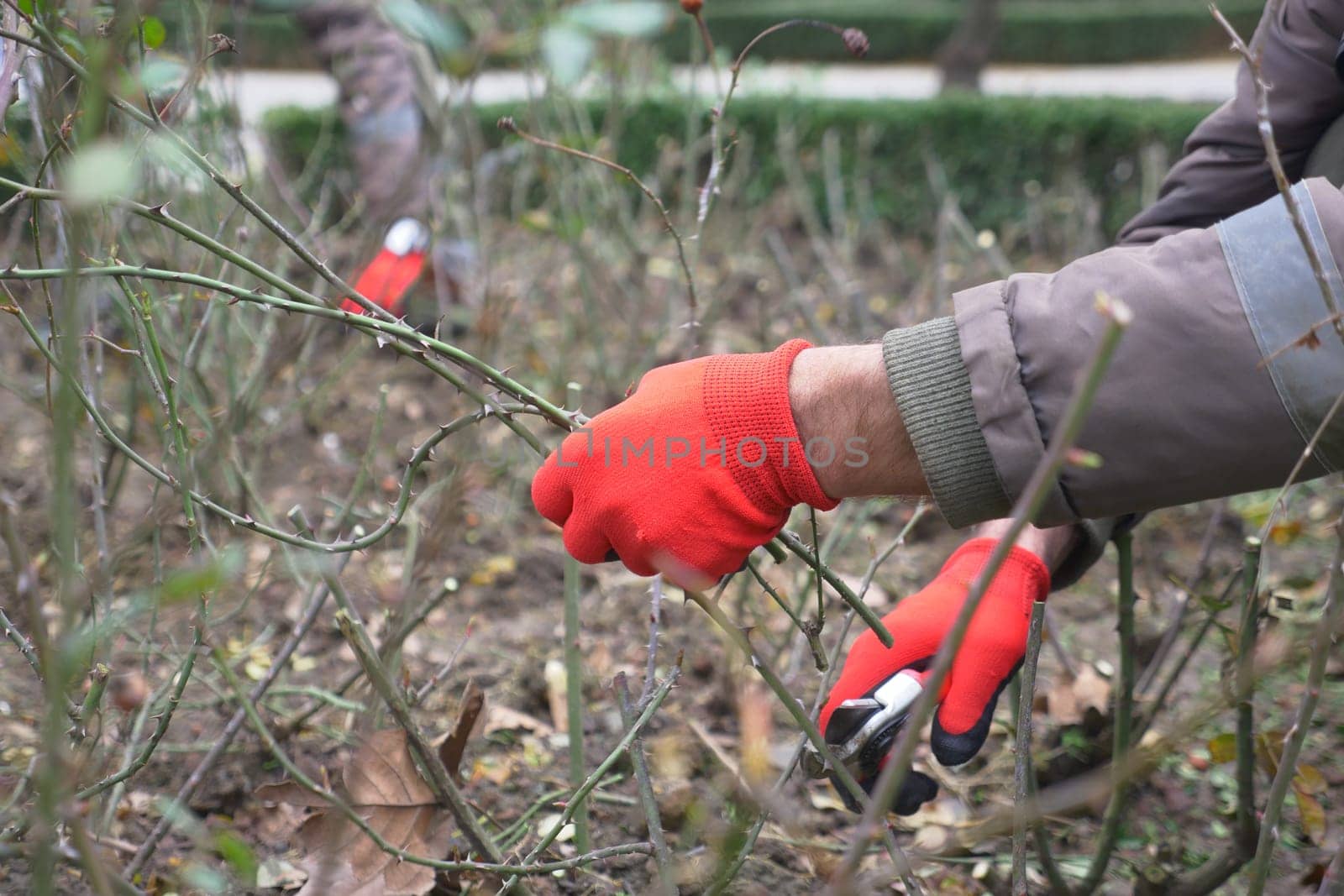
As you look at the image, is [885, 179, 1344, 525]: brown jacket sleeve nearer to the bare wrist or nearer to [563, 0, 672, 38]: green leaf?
the bare wrist

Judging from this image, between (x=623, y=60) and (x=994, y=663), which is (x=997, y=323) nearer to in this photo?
(x=994, y=663)

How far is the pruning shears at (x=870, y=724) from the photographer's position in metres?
1.57

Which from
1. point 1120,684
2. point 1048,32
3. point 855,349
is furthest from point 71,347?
point 1048,32

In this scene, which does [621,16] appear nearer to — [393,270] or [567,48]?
[567,48]

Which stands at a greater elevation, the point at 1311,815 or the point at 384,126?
the point at 384,126

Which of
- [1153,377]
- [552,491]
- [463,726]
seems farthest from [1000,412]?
[463,726]

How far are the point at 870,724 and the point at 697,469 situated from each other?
18.8 inches

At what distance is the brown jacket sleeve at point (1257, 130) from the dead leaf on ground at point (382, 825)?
148 cm

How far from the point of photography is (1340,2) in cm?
169

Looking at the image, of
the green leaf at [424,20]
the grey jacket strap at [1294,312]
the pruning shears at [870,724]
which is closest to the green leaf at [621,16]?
the green leaf at [424,20]

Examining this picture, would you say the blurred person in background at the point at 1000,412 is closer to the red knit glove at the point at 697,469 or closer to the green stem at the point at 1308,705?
the red knit glove at the point at 697,469

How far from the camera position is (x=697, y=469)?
1.38 m

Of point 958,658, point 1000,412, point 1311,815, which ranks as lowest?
point 1311,815

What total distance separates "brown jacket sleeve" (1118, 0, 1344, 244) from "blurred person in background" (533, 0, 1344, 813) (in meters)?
0.15
